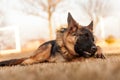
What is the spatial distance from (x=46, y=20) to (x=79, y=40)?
0.25m

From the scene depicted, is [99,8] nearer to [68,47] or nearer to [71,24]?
[71,24]

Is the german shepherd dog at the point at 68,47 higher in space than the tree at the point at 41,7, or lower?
lower

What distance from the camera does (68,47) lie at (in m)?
1.22

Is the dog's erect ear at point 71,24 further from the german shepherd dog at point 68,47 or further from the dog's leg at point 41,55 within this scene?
the dog's leg at point 41,55

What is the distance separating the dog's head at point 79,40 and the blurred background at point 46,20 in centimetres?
5

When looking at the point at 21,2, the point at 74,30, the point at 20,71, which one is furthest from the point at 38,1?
the point at 20,71

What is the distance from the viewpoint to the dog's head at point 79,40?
1193 mm

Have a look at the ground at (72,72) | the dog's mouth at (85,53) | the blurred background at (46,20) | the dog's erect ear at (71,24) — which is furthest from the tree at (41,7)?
the ground at (72,72)

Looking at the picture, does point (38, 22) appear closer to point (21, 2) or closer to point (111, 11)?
point (21, 2)

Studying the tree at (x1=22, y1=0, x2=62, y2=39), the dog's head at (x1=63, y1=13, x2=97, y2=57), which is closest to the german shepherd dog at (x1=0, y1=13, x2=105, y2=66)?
the dog's head at (x1=63, y1=13, x2=97, y2=57)

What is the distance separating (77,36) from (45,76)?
0.45m

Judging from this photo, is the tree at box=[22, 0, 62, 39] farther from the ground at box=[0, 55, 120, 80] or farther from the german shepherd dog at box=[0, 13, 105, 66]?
the ground at box=[0, 55, 120, 80]

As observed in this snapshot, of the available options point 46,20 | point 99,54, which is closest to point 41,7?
point 46,20

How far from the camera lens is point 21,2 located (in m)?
1.33
